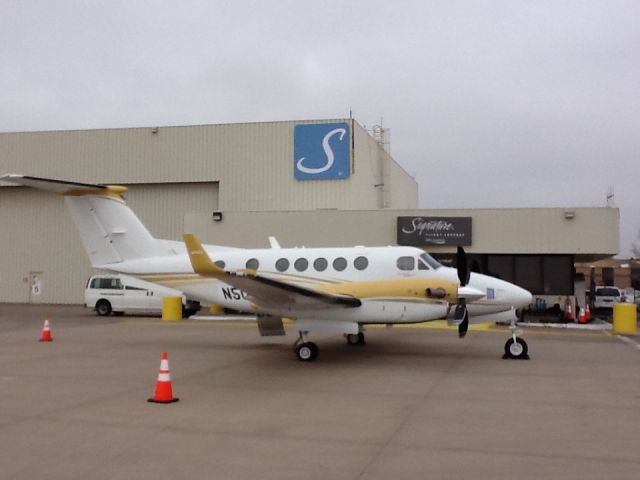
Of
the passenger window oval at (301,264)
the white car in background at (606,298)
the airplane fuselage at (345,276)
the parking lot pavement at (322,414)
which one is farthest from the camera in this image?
the white car in background at (606,298)

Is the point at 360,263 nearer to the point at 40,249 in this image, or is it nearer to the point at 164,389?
the point at 164,389

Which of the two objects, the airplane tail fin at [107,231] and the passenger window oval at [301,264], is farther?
the airplane tail fin at [107,231]

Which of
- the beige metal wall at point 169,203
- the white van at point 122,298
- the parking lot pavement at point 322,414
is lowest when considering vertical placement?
the parking lot pavement at point 322,414

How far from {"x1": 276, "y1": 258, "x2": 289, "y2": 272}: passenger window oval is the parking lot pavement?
2129 millimetres

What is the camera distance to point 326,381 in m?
11.4

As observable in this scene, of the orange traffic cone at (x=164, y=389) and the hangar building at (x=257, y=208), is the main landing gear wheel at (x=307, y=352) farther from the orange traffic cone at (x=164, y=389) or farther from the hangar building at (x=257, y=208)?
the hangar building at (x=257, y=208)

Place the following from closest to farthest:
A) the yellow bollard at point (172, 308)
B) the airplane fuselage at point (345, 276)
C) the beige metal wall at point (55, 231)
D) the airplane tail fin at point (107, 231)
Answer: the airplane fuselage at point (345, 276) → the airplane tail fin at point (107, 231) → the yellow bollard at point (172, 308) → the beige metal wall at point (55, 231)

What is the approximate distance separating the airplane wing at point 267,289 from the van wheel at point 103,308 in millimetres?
17609

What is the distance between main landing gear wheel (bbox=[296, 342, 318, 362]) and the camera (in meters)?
13.9

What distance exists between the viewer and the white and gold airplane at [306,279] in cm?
1353

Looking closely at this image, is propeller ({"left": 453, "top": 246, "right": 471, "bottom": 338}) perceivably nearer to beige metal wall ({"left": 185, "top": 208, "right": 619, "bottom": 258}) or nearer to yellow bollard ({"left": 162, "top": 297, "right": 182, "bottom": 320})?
beige metal wall ({"left": 185, "top": 208, "right": 619, "bottom": 258})

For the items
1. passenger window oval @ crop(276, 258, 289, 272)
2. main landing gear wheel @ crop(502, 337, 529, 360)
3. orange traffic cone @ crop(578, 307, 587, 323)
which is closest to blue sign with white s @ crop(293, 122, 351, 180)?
orange traffic cone @ crop(578, 307, 587, 323)

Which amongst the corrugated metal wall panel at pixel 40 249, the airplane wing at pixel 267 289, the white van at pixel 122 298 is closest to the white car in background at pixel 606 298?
the white van at pixel 122 298
